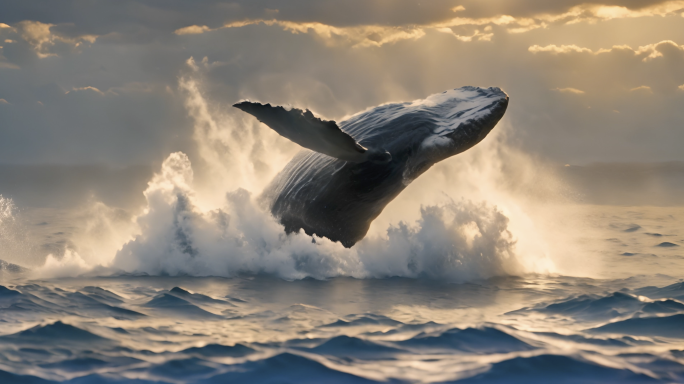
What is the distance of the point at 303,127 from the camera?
8.87 meters

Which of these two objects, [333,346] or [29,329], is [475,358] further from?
[29,329]

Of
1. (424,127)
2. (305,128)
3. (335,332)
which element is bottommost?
(335,332)

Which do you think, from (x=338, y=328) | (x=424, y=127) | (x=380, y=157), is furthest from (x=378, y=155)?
(x=338, y=328)

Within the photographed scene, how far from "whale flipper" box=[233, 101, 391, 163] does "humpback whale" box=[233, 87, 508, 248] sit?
1.4 inches

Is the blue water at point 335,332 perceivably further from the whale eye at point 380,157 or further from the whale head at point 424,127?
the whale head at point 424,127

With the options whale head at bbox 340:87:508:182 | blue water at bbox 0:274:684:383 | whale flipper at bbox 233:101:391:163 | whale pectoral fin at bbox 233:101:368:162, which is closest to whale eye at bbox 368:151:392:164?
whale head at bbox 340:87:508:182

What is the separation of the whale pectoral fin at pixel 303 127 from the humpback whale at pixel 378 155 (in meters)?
0.04

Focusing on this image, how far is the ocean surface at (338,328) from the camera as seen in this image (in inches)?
246

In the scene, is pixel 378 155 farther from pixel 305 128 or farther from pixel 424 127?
pixel 305 128

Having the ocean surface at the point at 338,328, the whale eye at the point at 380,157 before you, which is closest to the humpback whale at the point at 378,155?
the whale eye at the point at 380,157

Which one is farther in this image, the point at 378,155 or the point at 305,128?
the point at 378,155

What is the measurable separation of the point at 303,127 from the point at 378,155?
1806 millimetres

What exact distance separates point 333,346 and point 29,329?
3.67 metres

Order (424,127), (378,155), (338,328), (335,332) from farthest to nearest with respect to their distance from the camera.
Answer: (424,127), (378,155), (338,328), (335,332)
